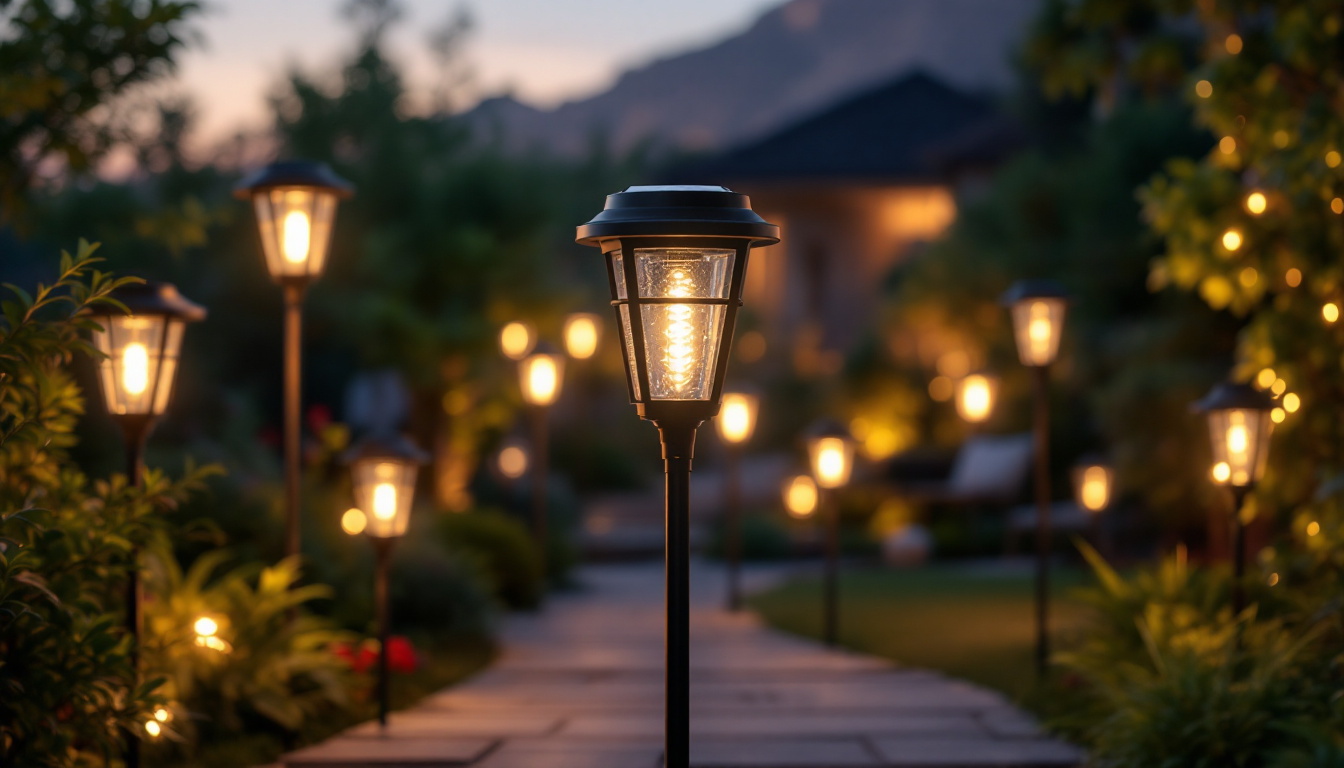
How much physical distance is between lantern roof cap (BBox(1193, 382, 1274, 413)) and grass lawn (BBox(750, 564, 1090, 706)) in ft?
5.42

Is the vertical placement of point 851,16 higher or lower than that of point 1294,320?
higher

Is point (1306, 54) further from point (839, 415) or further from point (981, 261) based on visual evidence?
point (839, 415)

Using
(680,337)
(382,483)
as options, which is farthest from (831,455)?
(680,337)

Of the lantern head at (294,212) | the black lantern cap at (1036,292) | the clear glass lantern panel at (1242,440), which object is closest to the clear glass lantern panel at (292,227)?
the lantern head at (294,212)

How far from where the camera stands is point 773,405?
1128 inches

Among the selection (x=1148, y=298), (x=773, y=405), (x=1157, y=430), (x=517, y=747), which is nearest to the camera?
(x=517, y=747)

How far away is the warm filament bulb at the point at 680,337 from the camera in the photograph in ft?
13.1

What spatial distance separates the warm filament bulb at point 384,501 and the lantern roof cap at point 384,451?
0.18 metres

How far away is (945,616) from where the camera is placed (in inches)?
480

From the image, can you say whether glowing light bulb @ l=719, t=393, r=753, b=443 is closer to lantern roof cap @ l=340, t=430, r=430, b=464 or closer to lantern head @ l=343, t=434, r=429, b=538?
lantern roof cap @ l=340, t=430, r=430, b=464

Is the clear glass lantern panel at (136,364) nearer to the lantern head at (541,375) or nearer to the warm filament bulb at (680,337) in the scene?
the warm filament bulb at (680,337)

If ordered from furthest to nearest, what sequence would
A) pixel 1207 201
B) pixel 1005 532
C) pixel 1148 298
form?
pixel 1005 532, pixel 1148 298, pixel 1207 201

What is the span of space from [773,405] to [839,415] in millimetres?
5343

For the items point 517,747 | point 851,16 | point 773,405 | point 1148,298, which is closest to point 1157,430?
point 1148,298
